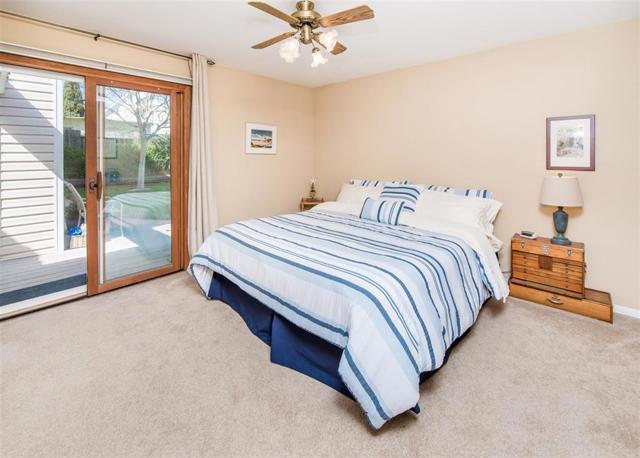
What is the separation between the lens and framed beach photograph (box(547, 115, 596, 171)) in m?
2.78

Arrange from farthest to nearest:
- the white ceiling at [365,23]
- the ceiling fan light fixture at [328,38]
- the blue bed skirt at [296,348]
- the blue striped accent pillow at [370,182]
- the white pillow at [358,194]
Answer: the blue striped accent pillow at [370,182] < the white pillow at [358,194] < the white ceiling at [365,23] < the ceiling fan light fixture at [328,38] < the blue bed skirt at [296,348]

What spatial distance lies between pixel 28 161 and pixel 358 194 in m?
3.18

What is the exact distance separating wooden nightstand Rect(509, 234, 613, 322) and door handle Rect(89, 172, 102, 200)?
3.94 meters

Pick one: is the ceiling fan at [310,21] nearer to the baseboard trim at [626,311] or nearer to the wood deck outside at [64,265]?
the wood deck outside at [64,265]

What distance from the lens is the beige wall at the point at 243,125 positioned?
10.4 ft

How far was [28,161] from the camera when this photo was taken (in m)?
2.90

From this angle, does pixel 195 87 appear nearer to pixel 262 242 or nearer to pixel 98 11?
pixel 98 11

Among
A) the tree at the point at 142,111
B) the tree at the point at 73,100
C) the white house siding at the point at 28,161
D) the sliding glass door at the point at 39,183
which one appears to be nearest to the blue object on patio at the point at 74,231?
the sliding glass door at the point at 39,183

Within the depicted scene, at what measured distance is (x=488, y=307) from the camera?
2.92 metres

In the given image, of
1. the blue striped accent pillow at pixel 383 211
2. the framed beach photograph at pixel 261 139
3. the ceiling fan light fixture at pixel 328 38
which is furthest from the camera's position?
the framed beach photograph at pixel 261 139

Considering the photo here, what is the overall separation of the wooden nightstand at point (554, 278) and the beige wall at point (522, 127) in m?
0.26

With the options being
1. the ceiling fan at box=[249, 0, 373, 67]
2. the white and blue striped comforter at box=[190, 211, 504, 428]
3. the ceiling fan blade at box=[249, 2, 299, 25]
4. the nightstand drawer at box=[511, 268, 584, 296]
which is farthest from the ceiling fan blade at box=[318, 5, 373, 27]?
the nightstand drawer at box=[511, 268, 584, 296]

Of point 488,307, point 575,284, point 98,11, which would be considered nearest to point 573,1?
point 575,284

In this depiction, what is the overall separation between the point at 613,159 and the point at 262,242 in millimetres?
2946
